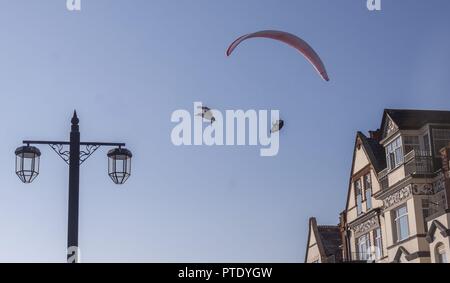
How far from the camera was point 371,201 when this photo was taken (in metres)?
30.4

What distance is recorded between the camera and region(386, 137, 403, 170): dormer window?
93.2 ft

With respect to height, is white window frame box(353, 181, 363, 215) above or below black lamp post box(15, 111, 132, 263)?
above

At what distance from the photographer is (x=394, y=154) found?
28844 mm

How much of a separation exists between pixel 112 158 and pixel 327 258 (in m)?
23.6

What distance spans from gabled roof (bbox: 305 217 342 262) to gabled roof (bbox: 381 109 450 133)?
23.6ft

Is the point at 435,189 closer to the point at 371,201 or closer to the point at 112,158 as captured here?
the point at 371,201

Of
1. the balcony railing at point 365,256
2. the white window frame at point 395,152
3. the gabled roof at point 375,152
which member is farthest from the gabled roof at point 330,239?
the white window frame at point 395,152

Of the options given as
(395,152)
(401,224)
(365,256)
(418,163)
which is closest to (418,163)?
(418,163)

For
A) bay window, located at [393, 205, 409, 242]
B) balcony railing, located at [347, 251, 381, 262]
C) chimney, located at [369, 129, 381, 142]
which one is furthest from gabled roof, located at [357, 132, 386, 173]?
balcony railing, located at [347, 251, 381, 262]

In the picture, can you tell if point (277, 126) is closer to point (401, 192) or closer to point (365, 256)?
point (401, 192)

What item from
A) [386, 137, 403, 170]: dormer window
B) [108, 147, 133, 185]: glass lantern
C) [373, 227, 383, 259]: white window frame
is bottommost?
[108, 147, 133, 185]: glass lantern

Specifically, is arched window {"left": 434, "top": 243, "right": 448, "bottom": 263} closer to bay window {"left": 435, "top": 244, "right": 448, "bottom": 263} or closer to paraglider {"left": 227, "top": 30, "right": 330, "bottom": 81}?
bay window {"left": 435, "top": 244, "right": 448, "bottom": 263}

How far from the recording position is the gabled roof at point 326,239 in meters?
33.8
